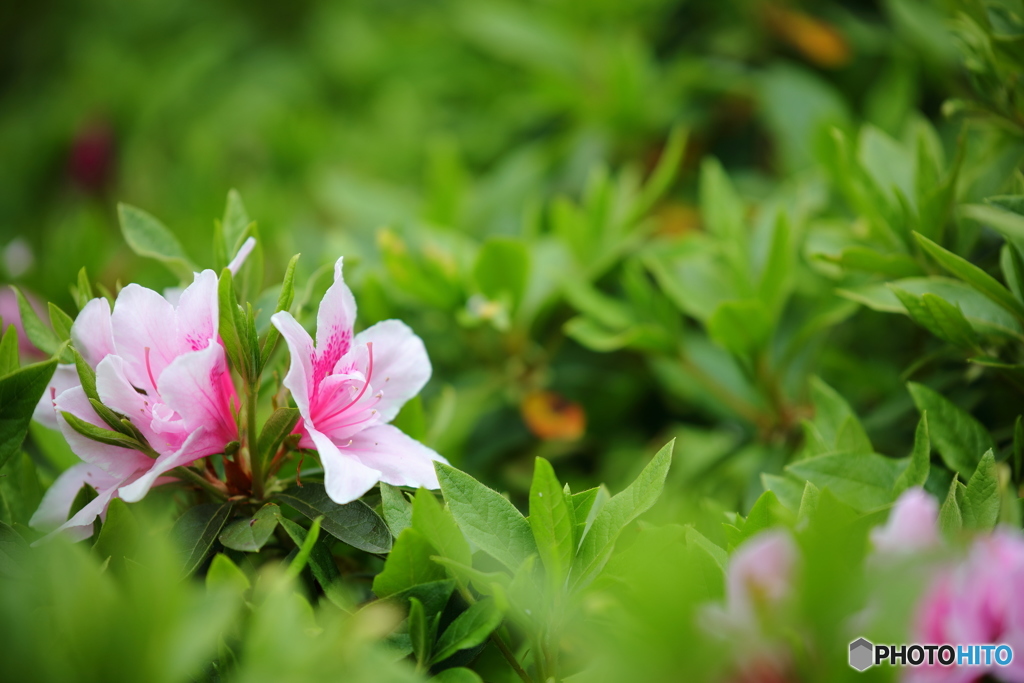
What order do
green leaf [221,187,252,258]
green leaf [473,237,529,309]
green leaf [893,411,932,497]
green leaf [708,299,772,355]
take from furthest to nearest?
green leaf [473,237,529,309] < green leaf [708,299,772,355] < green leaf [221,187,252,258] < green leaf [893,411,932,497]

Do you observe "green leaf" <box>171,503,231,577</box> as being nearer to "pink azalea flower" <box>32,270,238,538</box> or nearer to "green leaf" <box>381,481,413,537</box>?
"pink azalea flower" <box>32,270,238,538</box>

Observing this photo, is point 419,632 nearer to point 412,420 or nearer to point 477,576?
point 477,576

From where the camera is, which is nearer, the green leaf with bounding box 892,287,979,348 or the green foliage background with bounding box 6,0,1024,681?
the green foliage background with bounding box 6,0,1024,681

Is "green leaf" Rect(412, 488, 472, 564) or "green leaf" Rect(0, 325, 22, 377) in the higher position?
"green leaf" Rect(0, 325, 22, 377)

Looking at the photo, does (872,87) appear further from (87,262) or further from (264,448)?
(87,262)

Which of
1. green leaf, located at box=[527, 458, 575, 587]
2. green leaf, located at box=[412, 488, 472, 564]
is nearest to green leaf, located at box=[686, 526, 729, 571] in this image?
green leaf, located at box=[527, 458, 575, 587]

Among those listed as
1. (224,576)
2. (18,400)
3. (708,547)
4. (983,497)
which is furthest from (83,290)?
(983,497)

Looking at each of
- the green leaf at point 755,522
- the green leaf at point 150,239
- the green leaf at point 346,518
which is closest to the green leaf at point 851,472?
the green leaf at point 755,522
